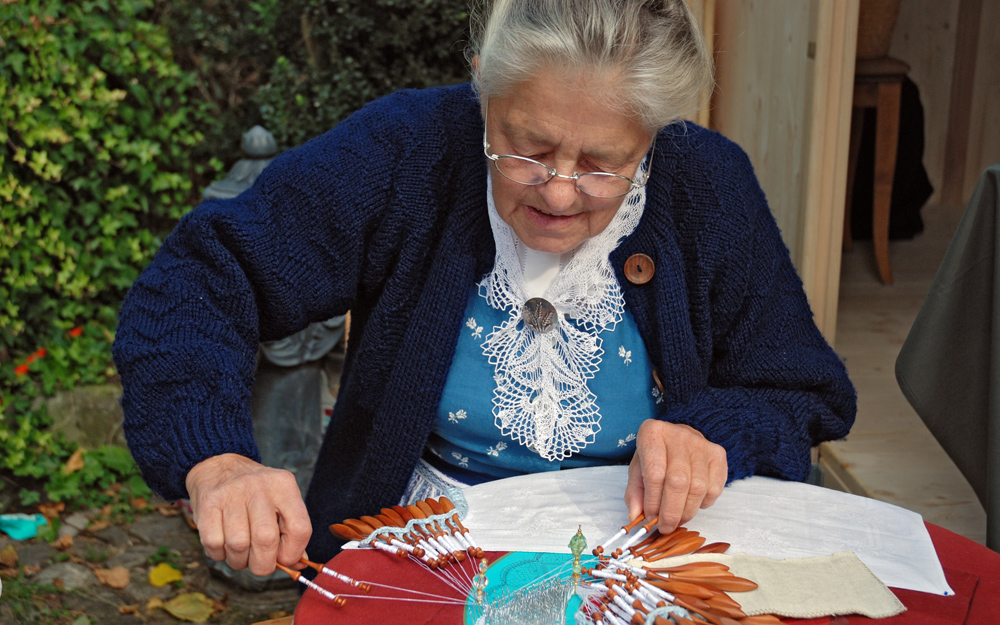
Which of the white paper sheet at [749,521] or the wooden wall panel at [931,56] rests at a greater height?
the wooden wall panel at [931,56]

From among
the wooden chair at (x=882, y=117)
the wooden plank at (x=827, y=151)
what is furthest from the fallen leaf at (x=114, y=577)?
the wooden chair at (x=882, y=117)

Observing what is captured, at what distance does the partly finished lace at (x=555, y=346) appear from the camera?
5.60 feet

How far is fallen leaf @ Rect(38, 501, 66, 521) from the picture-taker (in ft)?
11.0

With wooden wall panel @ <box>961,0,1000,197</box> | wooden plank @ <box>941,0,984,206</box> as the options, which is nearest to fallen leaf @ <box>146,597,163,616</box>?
wooden wall panel @ <box>961,0,1000,197</box>

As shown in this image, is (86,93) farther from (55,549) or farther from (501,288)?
(501,288)

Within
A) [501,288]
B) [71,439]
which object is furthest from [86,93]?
[501,288]

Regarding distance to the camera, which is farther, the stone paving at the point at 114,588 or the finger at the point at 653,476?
the stone paving at the point at 114,588

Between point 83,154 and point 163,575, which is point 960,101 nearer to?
point 83,154

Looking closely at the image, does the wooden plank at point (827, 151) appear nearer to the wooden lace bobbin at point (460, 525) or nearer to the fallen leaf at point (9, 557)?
the wooden lace bobbin at point (460, 525)

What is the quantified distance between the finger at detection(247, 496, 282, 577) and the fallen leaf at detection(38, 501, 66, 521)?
2.56m

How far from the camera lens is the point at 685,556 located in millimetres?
1342

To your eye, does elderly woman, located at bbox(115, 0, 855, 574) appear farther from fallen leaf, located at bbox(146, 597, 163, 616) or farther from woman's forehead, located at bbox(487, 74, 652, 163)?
fallen leaf, located at bbox(146, 597, 163, 616)

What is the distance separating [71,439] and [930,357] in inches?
130

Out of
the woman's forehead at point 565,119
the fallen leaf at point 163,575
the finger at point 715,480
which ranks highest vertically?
the woman's forehead at point 565,119
